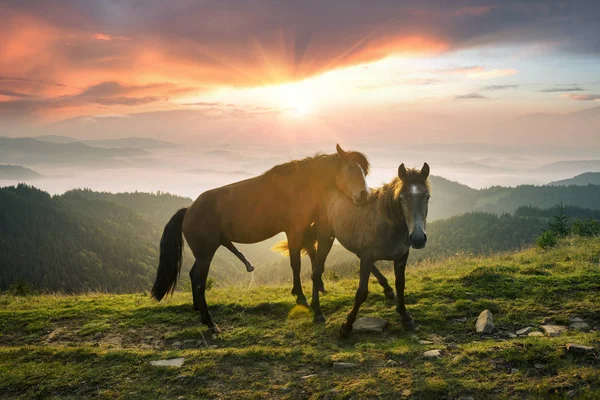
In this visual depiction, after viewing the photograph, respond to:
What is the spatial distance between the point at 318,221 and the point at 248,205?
1.64m

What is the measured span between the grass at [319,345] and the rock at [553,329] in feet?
0.59

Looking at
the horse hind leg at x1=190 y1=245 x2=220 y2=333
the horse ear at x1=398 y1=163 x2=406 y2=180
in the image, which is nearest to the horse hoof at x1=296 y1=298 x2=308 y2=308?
the horse hind leg at x1=190 y1=245 x2=220 y2=333

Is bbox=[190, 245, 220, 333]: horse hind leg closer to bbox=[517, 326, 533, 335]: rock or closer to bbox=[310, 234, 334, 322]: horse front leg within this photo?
bbox=[310, 234, 334, 322]: horse front leg

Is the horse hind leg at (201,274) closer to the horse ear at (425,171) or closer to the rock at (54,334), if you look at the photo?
the rock at (54,334)

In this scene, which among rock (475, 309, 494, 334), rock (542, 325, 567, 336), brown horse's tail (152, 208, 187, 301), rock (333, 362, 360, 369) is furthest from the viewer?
brown horse's tail (152, 208, 187, 301)

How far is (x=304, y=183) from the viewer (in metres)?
9.41

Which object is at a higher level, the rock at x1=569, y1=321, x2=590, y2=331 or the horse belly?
the horse belly

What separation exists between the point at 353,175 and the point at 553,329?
14.6 feet

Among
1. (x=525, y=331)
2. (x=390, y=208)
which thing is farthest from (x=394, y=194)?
(x=525, y=331)

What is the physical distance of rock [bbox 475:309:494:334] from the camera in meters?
7.19

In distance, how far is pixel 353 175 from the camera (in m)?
8.44

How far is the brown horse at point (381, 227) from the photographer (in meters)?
6.46

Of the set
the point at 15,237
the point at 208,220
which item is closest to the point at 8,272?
the point at 15,237

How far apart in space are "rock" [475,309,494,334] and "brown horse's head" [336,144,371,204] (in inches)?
119
